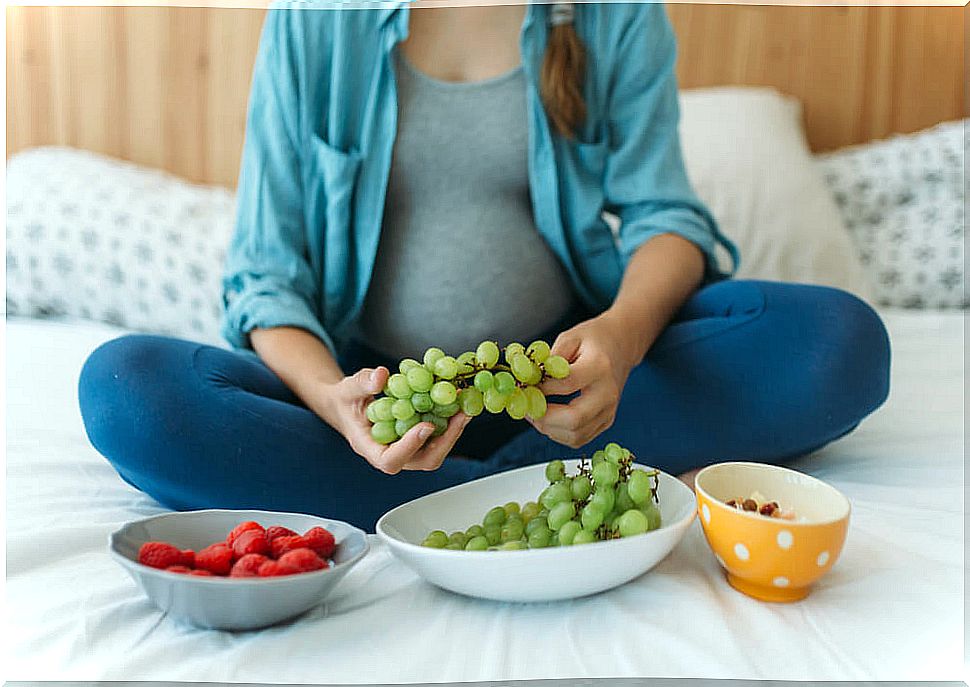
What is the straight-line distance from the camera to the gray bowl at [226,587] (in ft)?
1.41

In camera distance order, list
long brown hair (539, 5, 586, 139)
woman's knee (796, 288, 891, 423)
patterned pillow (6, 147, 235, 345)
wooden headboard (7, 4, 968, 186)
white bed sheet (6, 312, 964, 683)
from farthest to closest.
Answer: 1. wooden headboard (7, 4, 968, 186)
2. patterned pillow (6, 147, 235, 345)
3. long brown hair (539, 5, 586, 139)
4. woman's knee (796, 288, 891, 423)
5. white bed sheet (6, 312, 964, 683)

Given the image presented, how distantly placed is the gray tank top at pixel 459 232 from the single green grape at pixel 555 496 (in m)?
0.25

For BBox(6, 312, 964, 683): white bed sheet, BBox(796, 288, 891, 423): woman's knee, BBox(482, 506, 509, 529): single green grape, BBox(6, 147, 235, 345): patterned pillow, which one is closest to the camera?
BBox(6, 312, 964, 683): white bed sheet

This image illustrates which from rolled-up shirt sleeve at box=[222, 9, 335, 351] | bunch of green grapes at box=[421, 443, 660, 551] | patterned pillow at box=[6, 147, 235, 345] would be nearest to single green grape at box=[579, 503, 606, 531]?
bunch of green grapes at box=[421, 443, 660, 551]

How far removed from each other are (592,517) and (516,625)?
0.22ft

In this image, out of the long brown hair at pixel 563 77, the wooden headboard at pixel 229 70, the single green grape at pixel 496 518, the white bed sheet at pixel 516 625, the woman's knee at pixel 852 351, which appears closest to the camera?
the white bed sheet at pixel 516 625

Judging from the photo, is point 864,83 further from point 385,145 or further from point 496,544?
point 496,544

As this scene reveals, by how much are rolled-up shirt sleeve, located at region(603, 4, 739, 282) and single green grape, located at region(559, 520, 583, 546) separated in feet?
1.19

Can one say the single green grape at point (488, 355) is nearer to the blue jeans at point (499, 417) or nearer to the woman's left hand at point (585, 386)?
the woman's left hand at point (585, 386)

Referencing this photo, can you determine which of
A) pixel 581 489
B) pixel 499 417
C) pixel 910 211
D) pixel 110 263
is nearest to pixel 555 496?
pixel 581 489

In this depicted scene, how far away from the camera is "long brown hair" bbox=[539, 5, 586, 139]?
0.78 metres

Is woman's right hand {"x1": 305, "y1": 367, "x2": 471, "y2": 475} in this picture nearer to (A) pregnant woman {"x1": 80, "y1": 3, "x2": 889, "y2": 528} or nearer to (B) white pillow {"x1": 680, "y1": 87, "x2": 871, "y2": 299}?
(A) pregnant woman {"x1": 80, "y1": 3, "x2": 889, "y2": 528}

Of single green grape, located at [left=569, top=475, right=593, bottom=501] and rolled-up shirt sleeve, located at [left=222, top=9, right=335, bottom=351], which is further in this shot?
rolled-up shirt sleeve, located at [left=222, top=9, right=335, bottom=351]

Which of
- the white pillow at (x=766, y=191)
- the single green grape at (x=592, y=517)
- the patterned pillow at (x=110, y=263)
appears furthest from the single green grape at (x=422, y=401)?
the white pillow at (x=766, y=191)
